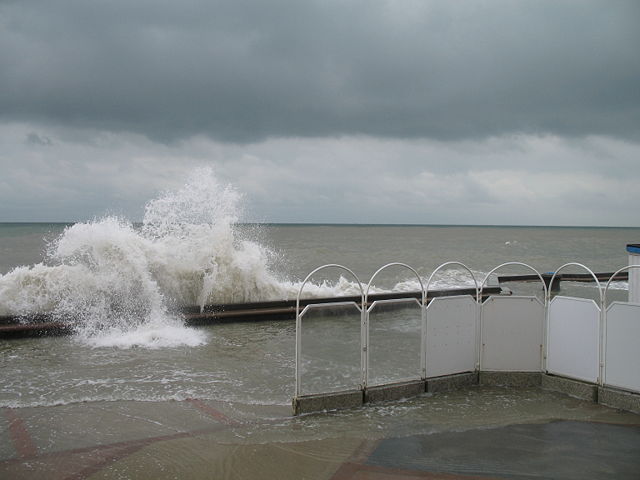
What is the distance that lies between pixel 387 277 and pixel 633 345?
85.3 feet

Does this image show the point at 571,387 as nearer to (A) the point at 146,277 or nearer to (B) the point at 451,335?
(B) the point at 451,335

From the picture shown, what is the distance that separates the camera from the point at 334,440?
655 centimetres

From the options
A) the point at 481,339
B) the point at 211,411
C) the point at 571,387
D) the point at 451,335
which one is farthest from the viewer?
the point at 481,339

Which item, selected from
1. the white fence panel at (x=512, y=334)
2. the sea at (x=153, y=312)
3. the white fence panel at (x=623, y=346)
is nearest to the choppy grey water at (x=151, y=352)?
the sea at (x=153, y=312)

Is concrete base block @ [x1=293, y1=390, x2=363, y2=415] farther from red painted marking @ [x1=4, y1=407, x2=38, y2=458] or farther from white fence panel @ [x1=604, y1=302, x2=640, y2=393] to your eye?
white fence panel @ [x1=604, y1=302, x2=640, y2=393]

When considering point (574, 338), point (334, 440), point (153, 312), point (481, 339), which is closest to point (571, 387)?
point (574, 338)

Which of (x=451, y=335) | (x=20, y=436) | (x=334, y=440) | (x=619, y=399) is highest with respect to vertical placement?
(x=451, y=335)

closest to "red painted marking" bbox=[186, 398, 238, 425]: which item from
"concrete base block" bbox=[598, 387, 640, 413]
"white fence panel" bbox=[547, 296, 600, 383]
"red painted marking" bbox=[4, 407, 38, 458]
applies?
"red painted marking" bbox=[4, 407, 38, 458]

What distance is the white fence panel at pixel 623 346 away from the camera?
24.9 ft

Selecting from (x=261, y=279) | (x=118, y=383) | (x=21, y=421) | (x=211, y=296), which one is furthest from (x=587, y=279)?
(x=21, y=421)

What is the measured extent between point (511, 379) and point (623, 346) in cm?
175

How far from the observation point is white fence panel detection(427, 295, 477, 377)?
8.41 meters

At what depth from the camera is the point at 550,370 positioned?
8.65 m

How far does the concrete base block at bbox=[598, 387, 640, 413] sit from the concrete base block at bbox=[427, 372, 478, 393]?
1.78 m
